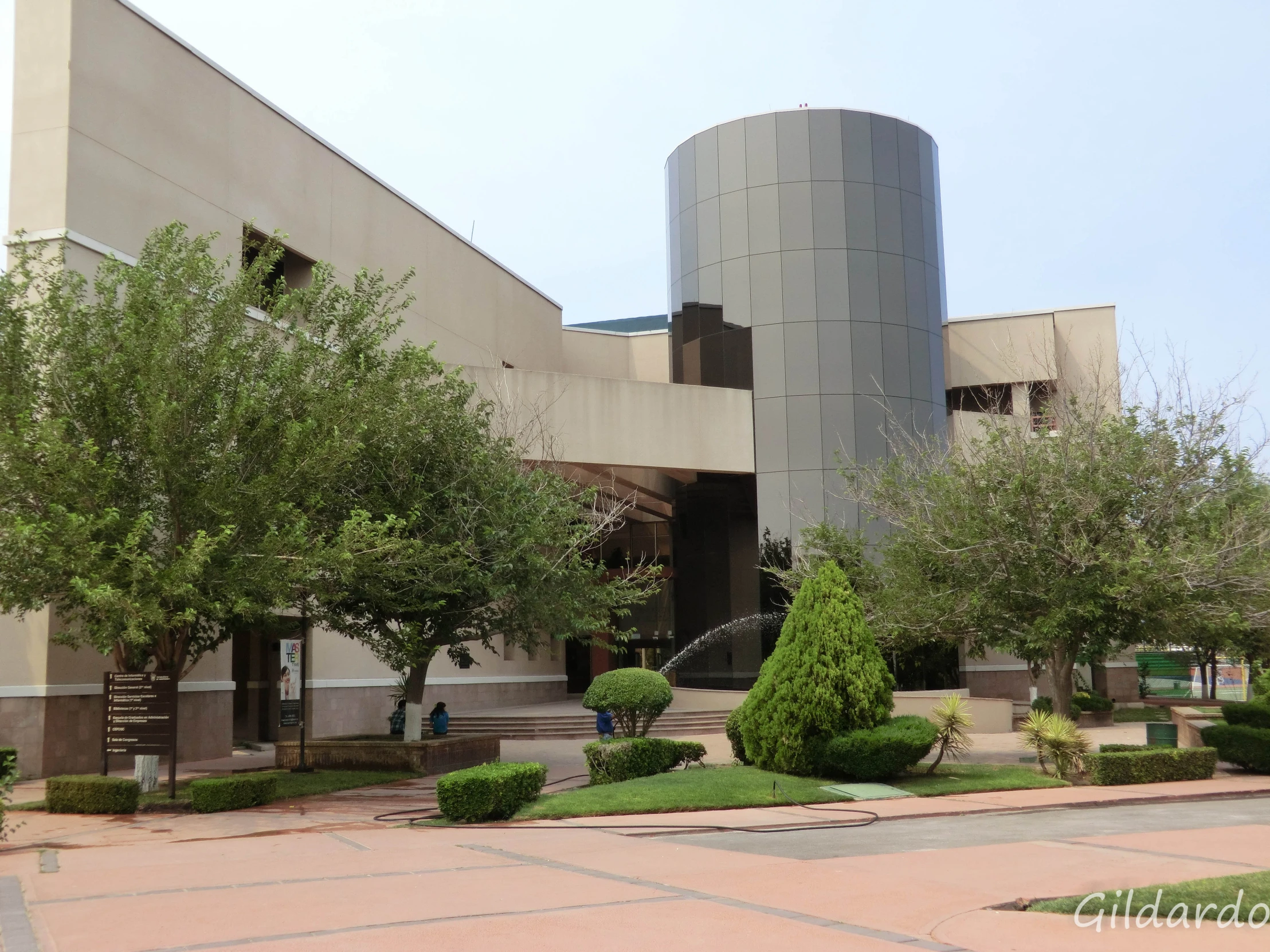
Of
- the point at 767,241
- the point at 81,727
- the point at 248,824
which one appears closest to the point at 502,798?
the point at 248,824

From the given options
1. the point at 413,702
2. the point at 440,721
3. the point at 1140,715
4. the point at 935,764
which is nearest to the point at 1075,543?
the point at 935,764

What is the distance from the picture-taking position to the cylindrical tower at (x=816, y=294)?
35.1 meters

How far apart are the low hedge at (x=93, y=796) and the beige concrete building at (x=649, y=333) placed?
312 inches

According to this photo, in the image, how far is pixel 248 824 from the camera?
14992 mm

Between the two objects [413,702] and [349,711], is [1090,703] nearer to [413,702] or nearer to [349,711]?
[413,702]

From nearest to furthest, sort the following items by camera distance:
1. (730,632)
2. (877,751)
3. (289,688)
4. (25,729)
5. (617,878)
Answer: (617,878) → (877,751) → (25,729) → (289,688) → (730,632)

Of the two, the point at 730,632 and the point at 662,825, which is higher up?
the point at 730,632

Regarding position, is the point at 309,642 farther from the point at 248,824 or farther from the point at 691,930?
the point at 691,930

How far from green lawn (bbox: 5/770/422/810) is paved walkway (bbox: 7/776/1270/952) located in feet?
5.30

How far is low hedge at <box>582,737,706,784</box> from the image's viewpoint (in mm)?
17984

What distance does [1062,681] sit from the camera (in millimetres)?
20875

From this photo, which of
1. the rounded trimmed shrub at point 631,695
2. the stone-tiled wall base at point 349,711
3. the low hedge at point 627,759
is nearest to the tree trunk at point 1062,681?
the low hedge at point 627,759

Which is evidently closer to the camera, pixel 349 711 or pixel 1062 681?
pixel 1062 681

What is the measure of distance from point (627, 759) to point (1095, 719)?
2073cm
